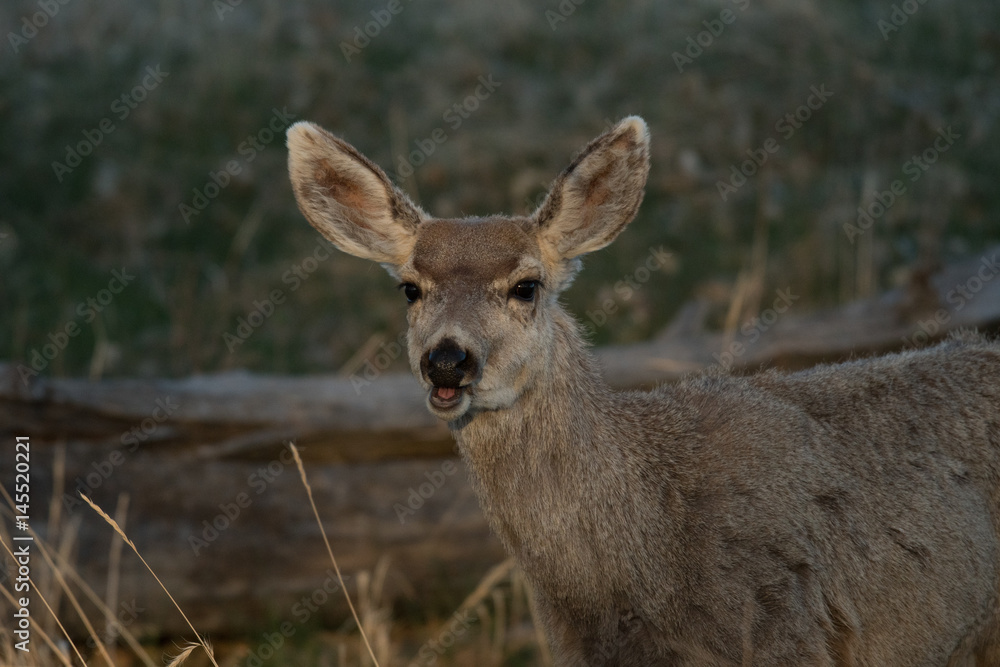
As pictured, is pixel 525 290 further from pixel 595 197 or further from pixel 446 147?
pixel 446 147

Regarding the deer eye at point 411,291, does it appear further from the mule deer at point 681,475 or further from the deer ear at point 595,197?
the deer ear at point 595,197

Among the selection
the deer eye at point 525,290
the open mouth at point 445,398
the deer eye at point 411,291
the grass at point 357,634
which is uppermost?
the deer eye at point 411,291

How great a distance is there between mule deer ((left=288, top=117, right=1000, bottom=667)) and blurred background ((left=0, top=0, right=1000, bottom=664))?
5512mm

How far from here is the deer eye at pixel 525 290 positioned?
5.30m

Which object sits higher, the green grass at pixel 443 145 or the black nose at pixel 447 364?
the black nose at pixel 447 364

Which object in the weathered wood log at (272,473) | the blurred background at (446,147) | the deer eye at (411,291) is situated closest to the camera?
the deer eye at (411,291)

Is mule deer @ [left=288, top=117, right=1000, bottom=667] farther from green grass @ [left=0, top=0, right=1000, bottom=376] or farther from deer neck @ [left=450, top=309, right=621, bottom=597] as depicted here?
green grass @ [left=0, top=0, right=1000, bottom=376]

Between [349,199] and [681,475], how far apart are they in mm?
2151

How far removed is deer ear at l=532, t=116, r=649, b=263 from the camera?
5.46 m

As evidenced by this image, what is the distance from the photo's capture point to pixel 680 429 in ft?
18.2

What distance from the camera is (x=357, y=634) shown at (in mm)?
8227

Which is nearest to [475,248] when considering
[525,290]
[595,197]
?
[525,290]

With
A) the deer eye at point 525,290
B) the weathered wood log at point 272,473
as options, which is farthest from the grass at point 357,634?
the deer eye at point 525,290

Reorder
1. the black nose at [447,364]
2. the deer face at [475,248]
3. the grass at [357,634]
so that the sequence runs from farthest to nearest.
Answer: the grass at [357,634] → the deer face at [475,248] → the black nose at [447,364]
